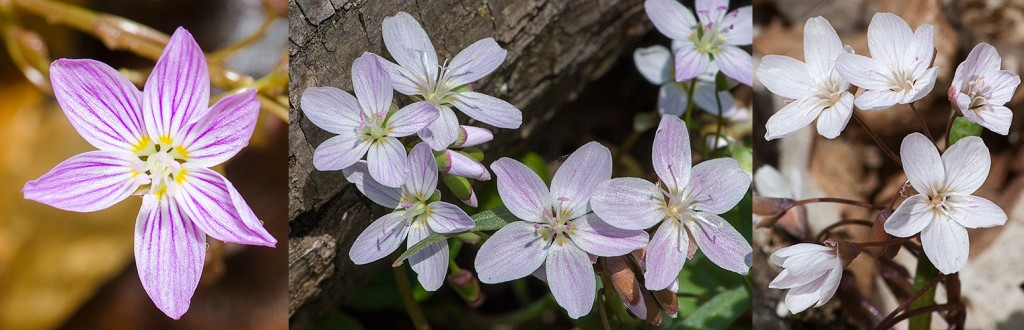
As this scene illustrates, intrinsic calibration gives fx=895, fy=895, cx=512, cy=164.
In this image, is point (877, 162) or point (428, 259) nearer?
point (428, 259)

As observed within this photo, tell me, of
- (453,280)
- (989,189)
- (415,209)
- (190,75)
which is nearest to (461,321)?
(453,280)

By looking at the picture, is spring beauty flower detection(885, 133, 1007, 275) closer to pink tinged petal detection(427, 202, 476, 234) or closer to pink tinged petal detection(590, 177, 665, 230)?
pink tinged petal detection(590, 177, 665, 230)

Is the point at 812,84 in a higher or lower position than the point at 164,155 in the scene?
lower

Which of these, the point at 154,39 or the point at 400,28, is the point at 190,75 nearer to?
the point at 400,28

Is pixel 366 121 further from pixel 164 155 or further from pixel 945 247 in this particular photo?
pixel 945 247

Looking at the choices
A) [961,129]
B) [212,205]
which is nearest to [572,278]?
[212,205]

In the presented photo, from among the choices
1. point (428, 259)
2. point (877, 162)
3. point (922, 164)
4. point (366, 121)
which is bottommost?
point (877, 162)
